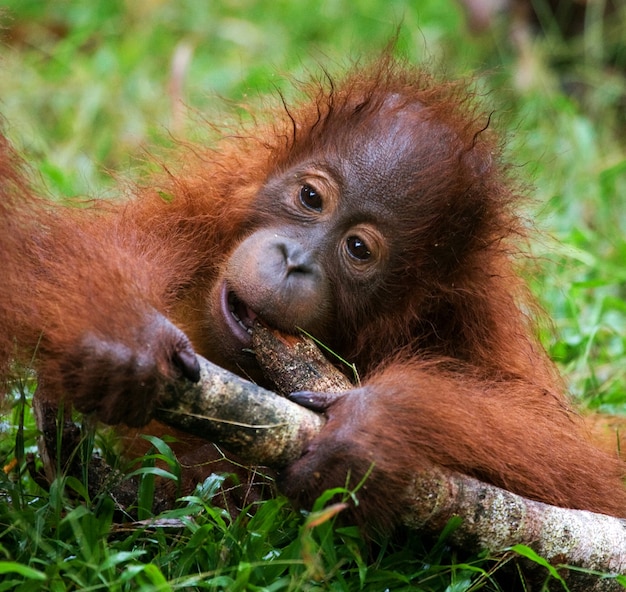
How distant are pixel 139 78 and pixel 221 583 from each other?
5069mm

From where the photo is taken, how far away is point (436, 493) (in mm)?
2654

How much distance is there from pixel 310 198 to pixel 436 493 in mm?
1298

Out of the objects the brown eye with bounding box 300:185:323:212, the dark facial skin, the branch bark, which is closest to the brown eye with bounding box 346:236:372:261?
the dark facial skin

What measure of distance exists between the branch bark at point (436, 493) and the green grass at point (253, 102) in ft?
0.52

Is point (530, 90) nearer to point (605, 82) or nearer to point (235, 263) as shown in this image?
point (605, 82)

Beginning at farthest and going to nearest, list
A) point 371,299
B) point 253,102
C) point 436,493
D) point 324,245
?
point 253,102, point 371,299, point 324,245, point 436,493

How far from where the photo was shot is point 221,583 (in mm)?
2508

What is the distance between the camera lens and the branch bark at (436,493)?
8.16 ft

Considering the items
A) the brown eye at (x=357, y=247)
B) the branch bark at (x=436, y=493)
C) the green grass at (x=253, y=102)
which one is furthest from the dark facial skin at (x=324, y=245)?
the green grass at (x=253, y=102)

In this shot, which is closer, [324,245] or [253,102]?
[324,245]

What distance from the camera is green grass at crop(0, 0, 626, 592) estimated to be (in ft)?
8.73

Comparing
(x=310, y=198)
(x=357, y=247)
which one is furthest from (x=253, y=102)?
(x=357, y=247)

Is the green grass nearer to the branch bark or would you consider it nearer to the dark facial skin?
the branch bark

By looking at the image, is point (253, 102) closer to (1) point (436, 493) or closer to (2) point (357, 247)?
(2) point (357, 247)
